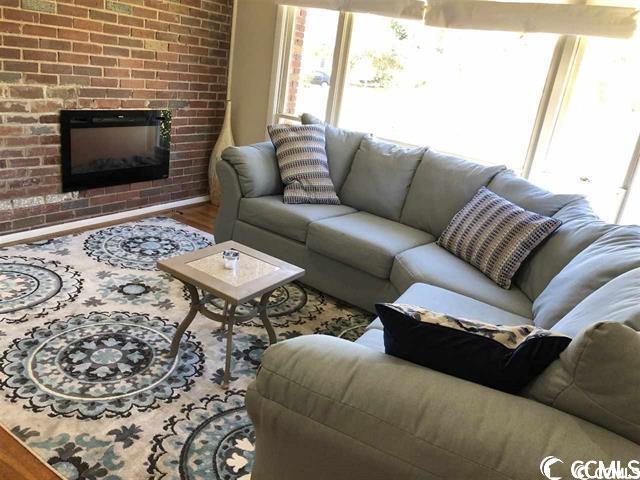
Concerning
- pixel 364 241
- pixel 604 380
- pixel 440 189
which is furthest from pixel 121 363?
pixel 440 189

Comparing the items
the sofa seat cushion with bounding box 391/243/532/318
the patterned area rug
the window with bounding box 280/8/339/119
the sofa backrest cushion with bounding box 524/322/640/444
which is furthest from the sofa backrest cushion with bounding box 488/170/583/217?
the window with bounding box 280/8/339/119

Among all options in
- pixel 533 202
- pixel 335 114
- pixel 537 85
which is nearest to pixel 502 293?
pixel 533 202

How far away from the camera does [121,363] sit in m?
2.21

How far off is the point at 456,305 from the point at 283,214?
4.38ft

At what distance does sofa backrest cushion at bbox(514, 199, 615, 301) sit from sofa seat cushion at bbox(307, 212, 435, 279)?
659 millimetres

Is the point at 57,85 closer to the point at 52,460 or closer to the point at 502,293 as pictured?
the point at 52,460

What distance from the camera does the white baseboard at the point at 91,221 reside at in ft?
10.9

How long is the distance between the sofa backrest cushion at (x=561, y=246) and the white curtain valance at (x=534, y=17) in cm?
116

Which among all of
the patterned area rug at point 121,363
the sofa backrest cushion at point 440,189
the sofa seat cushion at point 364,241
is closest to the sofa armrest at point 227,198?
the patterned area rug at point 121,363

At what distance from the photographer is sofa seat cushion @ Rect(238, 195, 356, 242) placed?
3057mm

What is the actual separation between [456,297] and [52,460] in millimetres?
1712

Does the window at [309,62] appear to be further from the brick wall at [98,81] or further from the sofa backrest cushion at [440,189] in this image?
the sofa backrest cushion at [440,189]

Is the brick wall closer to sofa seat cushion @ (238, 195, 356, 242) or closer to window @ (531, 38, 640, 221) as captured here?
sofa seat cushion @ (238, 195, 356, 242)

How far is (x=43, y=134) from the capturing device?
3301 mm
